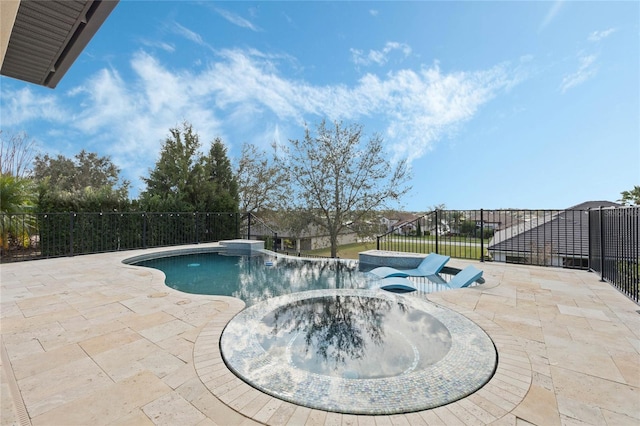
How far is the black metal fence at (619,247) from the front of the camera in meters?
3.91

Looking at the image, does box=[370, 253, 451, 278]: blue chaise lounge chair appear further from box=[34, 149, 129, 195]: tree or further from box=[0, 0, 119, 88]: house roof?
box=[34, 149, 129, 195]: tree

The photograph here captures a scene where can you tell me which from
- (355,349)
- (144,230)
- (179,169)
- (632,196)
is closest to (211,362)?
(355,349)

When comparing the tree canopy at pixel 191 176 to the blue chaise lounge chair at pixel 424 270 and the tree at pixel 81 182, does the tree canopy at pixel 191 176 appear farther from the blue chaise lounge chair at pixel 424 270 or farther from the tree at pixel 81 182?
the blue chaise lounge chair at pixel 424 270

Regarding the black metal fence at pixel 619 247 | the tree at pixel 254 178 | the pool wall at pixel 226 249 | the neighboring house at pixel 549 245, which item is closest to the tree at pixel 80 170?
the tree at pixel 254 178

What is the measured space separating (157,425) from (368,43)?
1462cm

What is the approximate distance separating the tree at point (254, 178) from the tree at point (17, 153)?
1180 cm

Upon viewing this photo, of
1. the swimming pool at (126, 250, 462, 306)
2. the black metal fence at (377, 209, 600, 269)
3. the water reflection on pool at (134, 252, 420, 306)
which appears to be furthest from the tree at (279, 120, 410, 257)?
the water reflection on pool at (134, 252, 420, 306)

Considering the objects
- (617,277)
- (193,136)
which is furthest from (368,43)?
(617,277)

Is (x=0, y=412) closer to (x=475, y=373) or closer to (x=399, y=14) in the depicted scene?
(x=475, y=373)

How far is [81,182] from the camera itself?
22859 millimetres

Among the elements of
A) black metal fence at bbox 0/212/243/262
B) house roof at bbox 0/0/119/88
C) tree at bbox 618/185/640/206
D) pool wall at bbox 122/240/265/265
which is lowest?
pool wall at bbox 122/240/265/265

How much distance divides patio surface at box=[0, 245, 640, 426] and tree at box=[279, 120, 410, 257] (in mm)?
12153

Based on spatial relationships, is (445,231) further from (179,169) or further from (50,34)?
(179,169)

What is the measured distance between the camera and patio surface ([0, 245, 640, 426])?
178 cm
